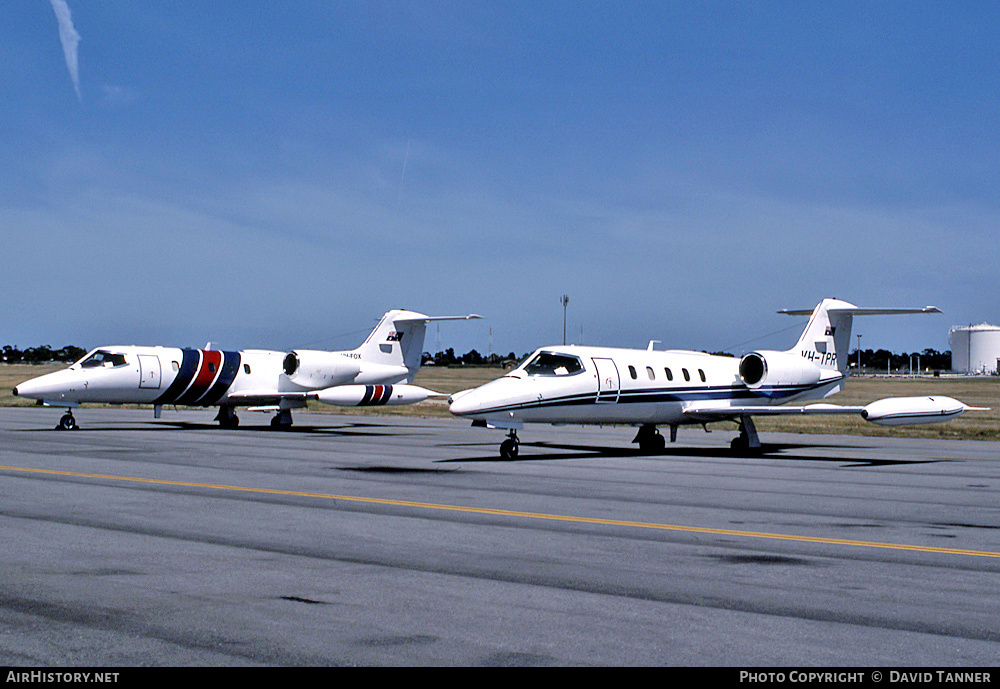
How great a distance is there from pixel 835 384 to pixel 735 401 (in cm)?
465

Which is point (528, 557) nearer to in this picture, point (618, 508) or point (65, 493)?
point (618, 508)

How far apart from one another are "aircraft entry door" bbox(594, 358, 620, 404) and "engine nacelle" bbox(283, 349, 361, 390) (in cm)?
1585

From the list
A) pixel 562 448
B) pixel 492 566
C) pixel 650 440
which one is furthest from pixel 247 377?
pixel 492 566

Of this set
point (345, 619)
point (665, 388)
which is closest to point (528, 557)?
point (345, 619)

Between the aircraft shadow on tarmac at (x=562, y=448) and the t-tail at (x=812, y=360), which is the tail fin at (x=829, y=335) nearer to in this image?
the t-tail at (x=812, y=360)

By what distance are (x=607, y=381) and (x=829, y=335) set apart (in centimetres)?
940

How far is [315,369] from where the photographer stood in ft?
123

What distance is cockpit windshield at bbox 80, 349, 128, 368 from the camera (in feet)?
112

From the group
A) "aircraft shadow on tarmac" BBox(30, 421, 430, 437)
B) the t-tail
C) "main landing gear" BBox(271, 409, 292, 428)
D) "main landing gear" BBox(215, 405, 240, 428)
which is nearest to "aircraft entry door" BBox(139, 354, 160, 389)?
"aircraft shadow on tarmac" BBox(30, 421, 430, 437)

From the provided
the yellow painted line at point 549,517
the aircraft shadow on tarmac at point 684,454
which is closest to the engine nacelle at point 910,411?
the aircraft shadow on tarmac at point 684,454

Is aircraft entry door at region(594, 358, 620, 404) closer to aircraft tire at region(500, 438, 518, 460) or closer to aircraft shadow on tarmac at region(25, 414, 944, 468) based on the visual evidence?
aircraft shadow on tarmac at region(25, 414, 944, 468)

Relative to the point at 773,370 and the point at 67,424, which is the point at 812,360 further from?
the point at 67,424

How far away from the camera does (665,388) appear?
2589 cm

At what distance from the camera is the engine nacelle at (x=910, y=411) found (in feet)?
76.7
